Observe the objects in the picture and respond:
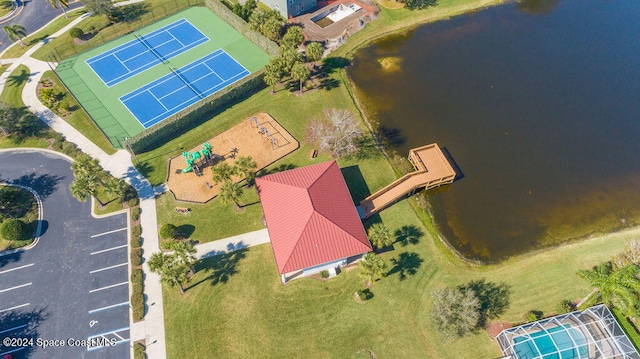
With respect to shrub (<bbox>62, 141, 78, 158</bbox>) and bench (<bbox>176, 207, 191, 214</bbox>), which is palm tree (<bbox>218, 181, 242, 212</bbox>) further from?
shrub (<bbox>62, 141, 78, 158</bbox>)

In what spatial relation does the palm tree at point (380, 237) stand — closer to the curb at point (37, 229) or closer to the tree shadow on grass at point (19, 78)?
the curb at point (37, 229)

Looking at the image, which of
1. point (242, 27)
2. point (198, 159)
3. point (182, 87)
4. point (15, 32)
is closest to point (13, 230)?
point (198, 159)

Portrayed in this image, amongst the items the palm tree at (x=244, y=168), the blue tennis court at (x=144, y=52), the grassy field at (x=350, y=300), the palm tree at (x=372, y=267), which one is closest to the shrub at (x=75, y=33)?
the blue tennis court at (x=144, y=52)

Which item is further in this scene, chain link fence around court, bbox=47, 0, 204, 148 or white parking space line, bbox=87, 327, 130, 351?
chain link fence around court, bbox=47, 0, 204, 148

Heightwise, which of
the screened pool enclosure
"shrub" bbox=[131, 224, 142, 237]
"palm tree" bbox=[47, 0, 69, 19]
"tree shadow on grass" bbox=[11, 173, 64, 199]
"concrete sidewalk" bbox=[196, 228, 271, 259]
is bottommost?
the screened pool enclosure

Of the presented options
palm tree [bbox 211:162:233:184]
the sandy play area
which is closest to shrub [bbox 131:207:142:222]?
the sandy play area

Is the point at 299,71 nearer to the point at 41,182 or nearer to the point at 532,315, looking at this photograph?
the point at 41,182

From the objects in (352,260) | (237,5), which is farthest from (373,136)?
(237,5)
